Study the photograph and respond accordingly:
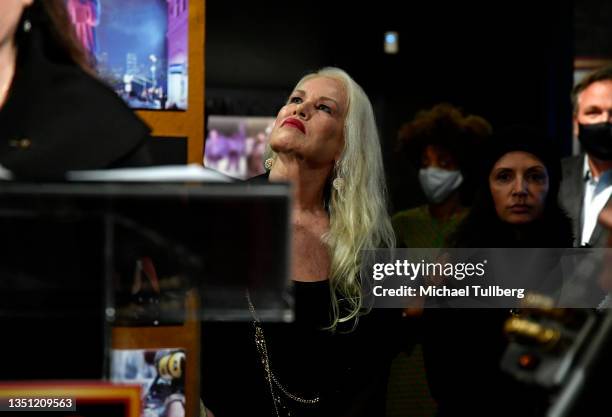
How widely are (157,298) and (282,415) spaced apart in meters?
1.11

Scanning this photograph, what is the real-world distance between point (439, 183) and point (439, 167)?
94 millimetres

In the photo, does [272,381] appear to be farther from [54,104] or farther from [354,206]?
[54,104]

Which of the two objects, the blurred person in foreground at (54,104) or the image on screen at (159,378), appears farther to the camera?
the image on screen at (159,378)

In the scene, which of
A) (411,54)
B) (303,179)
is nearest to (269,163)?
(303,179)

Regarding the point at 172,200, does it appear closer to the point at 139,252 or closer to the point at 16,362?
the point at 139,252

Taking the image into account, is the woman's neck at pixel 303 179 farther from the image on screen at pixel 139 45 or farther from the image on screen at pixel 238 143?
the image on screen at pixel 238 143

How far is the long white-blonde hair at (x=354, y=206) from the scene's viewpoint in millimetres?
2203

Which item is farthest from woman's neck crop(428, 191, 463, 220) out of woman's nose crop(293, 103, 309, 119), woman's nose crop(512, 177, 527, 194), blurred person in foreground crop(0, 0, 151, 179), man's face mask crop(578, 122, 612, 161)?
blurred person in foreground crop(0, 0, 151, 179)

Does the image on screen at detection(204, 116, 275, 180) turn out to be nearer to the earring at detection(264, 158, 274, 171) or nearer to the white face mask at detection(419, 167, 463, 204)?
the white face mask at detection(419, 167, 463, 204)

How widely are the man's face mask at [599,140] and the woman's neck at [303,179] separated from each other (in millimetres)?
857

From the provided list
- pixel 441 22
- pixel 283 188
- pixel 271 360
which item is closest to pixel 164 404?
pixel 271 360

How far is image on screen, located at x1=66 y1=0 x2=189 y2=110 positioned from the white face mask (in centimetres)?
129

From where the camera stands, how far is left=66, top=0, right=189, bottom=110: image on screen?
2008 mm

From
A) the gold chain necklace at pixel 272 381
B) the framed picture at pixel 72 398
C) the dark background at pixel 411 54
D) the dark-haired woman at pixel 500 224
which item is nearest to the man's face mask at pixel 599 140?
the dark-haired woman at pixel 500 224
